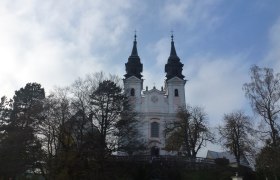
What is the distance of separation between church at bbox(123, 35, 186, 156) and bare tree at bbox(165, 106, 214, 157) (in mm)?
9452

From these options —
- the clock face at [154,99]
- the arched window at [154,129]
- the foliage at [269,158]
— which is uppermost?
the clock face at [154,99]

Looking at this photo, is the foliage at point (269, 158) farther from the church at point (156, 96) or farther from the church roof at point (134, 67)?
the church roof at point (134, 67)

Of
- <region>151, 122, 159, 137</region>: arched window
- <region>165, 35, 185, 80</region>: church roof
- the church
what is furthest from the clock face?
<region>165, 35, 185, 80</region>: church roof

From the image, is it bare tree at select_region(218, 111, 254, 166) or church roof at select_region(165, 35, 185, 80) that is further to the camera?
church roof at select_region(165, 35, 185, 80)

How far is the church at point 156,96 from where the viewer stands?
5762 cm

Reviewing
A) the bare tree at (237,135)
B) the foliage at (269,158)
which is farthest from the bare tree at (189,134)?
the foliage at (269,158)

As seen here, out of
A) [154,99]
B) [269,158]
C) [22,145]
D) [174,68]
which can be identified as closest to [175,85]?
[174,68]

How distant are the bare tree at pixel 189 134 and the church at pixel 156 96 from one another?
9.45m

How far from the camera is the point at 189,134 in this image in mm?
45812

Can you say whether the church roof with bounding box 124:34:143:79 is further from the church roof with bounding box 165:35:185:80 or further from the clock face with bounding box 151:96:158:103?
the church roof with bounding box 165:35:185:80

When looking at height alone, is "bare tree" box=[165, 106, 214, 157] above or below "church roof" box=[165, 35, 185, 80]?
below

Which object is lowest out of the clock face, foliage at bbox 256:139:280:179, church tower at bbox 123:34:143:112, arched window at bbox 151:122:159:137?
foliage at bbox 256:139:280:179

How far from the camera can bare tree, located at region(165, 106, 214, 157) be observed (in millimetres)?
45219

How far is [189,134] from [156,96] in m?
15.3
